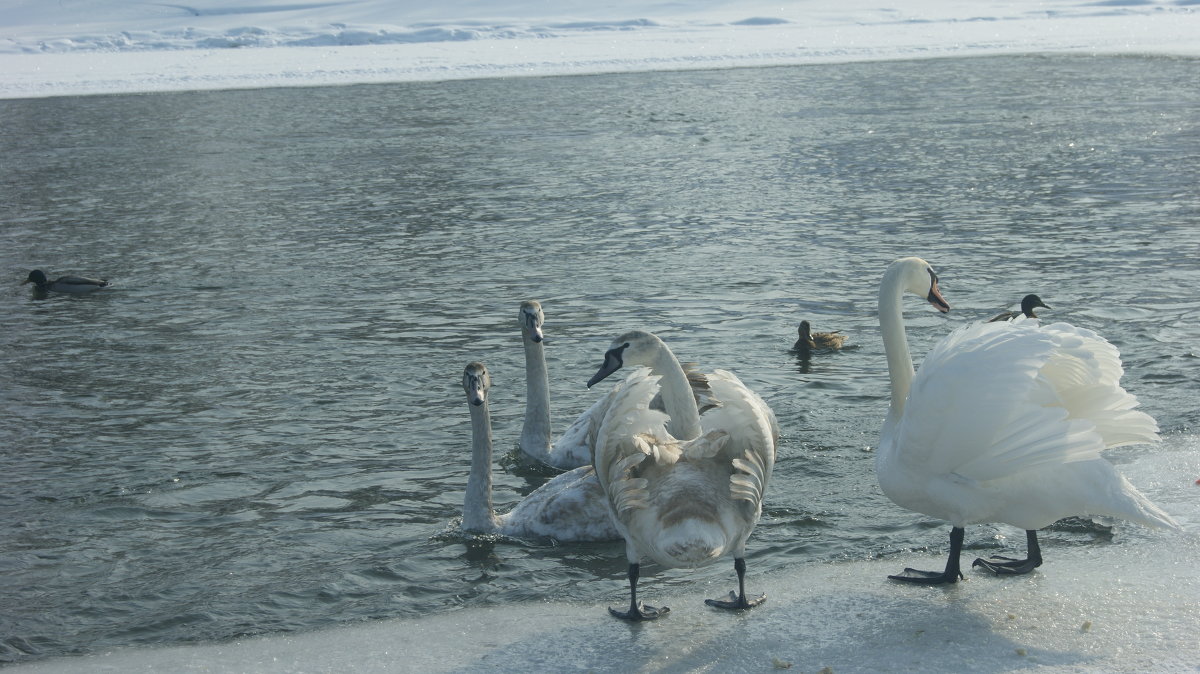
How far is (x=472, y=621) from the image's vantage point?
5176 mm

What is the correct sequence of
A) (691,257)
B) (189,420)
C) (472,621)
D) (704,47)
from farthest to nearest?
(704,47), (691,257), (189,420), (472,621)

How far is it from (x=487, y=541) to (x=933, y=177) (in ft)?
38.9

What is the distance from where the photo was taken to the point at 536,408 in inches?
298

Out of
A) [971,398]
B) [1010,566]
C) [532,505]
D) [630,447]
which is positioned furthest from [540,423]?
[971,398]

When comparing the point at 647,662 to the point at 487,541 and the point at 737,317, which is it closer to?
the point at 487,541

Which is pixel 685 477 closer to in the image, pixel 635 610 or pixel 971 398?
pixel 635 610

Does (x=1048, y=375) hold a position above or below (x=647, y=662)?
Result: above

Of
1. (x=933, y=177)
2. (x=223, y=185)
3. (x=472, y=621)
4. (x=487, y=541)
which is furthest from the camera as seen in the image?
(x=223, y=185)

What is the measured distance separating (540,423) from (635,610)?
263 cm

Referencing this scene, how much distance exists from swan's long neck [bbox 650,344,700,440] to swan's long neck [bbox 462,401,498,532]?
1.15 metres

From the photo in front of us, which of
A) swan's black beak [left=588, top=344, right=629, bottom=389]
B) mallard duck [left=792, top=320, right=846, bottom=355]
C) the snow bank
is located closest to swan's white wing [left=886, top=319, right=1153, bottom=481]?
swan's black beak [left=588, top=344, right=629, bottom=389]

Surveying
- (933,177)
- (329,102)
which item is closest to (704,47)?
(329,102)

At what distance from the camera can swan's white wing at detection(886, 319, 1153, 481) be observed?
4605 mm

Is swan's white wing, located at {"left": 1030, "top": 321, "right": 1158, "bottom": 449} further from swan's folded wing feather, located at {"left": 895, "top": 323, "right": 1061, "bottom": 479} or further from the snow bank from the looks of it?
the snow bank
